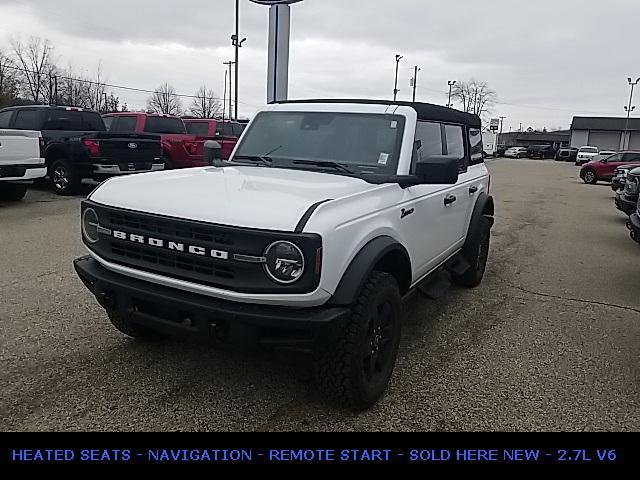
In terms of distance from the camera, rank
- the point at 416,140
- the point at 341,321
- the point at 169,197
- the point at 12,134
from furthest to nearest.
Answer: the point at 12,134
the point at 416,140
the point at 169,197
the point at 341,321

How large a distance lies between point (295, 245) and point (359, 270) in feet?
1.48

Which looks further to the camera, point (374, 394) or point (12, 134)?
point (12, 134)

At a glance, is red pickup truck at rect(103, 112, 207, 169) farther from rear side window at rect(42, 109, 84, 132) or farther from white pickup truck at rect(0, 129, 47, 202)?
white pickup truck at rect(0, 129, 47, 202)

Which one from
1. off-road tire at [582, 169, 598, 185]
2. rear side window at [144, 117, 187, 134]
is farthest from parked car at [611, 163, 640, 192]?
rear side window at [144, 117, 187, 134]

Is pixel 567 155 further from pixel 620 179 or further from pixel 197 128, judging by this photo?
pixel 197 128

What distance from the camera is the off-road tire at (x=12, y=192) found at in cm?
1052

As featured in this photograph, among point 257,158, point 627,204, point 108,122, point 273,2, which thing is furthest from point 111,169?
point 627,204

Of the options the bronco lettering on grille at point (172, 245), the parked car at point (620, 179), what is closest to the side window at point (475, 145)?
the bronco lettering on grille at point (172, 245)

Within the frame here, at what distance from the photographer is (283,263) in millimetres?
2654

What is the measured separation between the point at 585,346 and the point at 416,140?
84.4 inches

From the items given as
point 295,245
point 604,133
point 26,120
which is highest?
point 604,133
